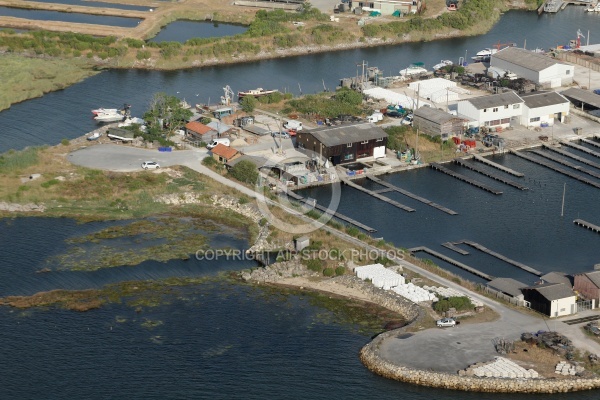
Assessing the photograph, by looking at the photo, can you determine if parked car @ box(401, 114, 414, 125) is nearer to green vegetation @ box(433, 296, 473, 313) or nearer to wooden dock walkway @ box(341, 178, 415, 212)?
wooden dock walkway @ box(341, 178, 415, 212)

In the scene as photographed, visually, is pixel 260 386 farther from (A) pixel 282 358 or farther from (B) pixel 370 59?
(B) pixel 370 59

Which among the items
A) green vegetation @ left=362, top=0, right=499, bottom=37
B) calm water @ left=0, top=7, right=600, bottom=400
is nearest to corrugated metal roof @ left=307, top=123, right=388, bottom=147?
calm water @ left=0, top=7, right=600, bottom=400

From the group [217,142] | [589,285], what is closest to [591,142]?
[217,142]

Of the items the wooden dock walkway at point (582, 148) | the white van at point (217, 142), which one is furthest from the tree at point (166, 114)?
the wooden dock walkway at point (582, 148)

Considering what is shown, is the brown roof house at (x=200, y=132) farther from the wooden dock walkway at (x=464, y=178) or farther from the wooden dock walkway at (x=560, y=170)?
the wooden dock walkway at (x=560, y=170)

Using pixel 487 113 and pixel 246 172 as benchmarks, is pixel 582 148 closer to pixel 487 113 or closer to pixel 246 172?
pixel 487 113

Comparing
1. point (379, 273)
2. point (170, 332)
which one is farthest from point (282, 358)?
point (379, 273)
